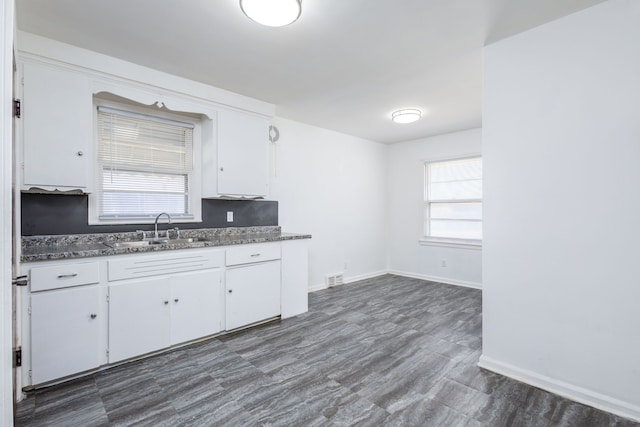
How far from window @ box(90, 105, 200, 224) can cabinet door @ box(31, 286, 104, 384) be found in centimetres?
80

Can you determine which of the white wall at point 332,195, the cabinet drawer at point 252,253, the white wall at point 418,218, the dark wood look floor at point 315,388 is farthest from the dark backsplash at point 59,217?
the white wall at point 418,218

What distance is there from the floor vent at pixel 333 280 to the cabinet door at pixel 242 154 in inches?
73.4

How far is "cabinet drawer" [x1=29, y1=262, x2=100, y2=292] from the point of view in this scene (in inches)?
80.4

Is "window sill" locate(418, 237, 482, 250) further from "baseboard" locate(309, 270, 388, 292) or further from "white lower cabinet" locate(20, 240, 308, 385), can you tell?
"white lower cabinet" locate(20, 240, 308, 385)

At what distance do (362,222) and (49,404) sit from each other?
438 centimetres

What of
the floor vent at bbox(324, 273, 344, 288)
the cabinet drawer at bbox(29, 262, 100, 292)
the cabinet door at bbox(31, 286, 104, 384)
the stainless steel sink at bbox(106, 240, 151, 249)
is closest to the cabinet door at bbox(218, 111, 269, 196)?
the stainless steel sink at bbox(106, 240, 151, 249)

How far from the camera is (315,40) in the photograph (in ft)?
7.57

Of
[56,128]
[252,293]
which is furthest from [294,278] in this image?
[56,128]

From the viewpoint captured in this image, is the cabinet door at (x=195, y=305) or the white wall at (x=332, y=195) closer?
the cabinet door at (x=195, y=305)

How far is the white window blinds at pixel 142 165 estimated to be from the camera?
282 cm

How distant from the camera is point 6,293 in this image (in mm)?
1043

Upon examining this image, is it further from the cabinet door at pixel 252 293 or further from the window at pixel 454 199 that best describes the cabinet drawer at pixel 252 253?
the window at pixel 454 199

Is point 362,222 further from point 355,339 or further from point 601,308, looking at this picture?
point 601,308

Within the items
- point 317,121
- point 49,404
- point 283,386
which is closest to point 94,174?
point 49,404
